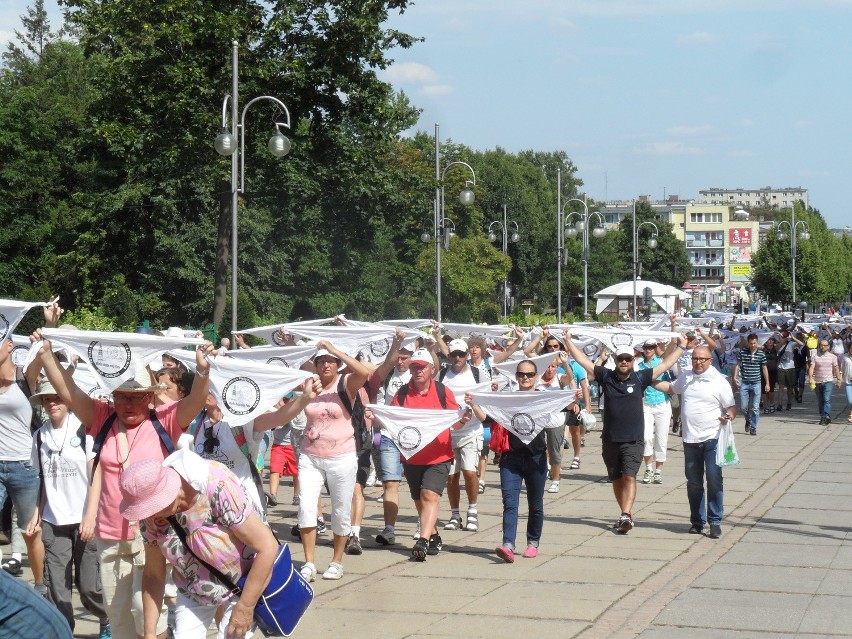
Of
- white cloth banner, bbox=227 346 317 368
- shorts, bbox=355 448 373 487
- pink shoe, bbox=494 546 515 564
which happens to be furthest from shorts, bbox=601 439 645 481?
white cloth banner, bbox=227 346 317 368

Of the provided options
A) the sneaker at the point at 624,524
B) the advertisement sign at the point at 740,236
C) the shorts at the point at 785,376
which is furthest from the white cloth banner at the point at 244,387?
the advertisement sign at the point at 740,236

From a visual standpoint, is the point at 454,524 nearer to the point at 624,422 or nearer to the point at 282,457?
the point at 624,422

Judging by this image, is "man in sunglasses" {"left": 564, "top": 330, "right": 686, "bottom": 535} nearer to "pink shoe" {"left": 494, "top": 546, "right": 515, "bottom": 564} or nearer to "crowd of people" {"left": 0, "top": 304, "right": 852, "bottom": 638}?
"crowd of people" {"left": 0, "top": 304, "right": 852, "bottom": 638}

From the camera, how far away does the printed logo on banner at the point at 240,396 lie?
8.98 meters

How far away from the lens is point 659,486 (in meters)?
17.2

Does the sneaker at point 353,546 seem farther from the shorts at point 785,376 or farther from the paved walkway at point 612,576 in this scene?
the shorts at point 785,376

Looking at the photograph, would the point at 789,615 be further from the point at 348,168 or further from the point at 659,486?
the point at 348,168

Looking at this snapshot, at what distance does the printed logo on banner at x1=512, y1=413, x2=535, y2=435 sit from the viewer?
38.2 ft

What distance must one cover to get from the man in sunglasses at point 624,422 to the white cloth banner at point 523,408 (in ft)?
2.56

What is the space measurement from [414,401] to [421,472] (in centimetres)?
65

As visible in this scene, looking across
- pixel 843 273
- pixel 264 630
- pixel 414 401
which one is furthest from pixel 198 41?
pixel 843 273

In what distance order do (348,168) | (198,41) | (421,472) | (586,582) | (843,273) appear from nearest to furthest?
(586,582) < (421,472) < (198,41) < (348,168) < (843,273)

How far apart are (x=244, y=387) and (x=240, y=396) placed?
7cm

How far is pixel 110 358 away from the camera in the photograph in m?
8.73
